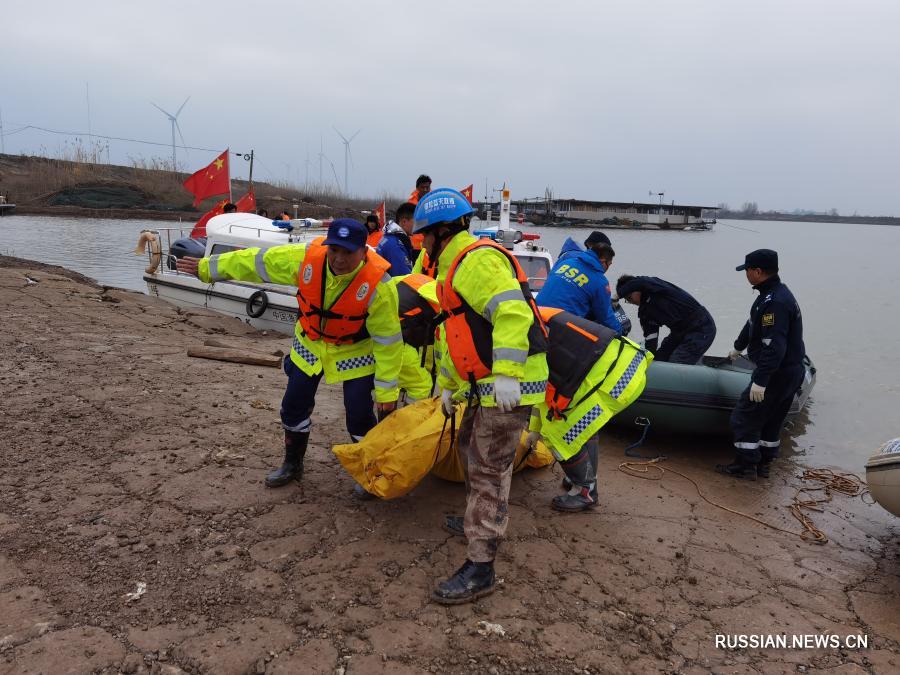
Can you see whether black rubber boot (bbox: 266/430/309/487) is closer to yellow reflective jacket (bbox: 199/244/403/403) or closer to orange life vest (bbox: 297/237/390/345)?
yellow reflective jacket (bbox: 199/244/403/403)

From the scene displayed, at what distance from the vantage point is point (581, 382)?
3.28m

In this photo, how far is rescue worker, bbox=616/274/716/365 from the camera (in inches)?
237

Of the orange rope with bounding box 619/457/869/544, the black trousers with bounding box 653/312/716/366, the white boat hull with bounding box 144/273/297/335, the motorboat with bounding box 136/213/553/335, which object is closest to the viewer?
the orange rope with bounding box 619/457/869/544

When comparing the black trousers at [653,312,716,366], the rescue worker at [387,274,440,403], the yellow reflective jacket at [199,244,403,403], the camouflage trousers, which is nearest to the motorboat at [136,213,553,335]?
the black trousers at [653,312,716,366]

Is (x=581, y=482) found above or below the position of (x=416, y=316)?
below

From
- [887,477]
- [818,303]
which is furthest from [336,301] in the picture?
[818,303]

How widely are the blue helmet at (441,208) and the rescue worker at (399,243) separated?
2.89 m

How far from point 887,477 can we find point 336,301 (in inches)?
125

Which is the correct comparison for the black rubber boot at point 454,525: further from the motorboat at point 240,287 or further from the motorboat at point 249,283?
the motorboat at point 240,287

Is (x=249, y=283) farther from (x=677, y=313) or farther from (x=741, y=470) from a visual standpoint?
(x=741, y=470)

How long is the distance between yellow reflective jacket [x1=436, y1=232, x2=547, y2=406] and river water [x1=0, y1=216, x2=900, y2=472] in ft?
14.4

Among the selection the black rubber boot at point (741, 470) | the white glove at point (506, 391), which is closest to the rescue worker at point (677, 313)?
the black rubber boot at point (741, 470)

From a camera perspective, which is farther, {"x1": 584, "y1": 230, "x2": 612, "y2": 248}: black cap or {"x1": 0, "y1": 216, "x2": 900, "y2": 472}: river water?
{"x1": 0, "y1": 216, "x2": 900, "y2": 472}: river water

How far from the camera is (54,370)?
16.8 ft
